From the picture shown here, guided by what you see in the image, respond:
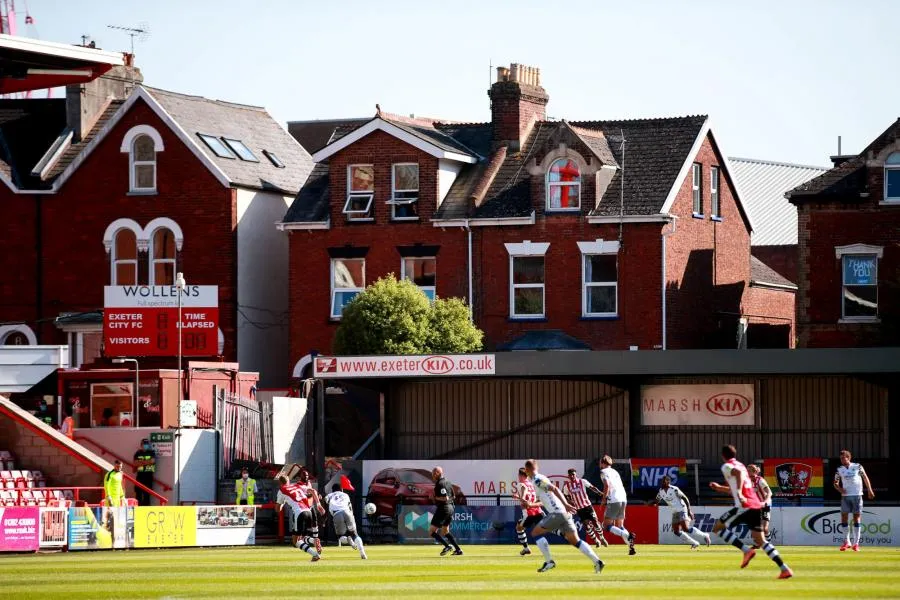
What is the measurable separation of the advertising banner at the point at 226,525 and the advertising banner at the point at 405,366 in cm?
656

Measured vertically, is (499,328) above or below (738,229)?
below

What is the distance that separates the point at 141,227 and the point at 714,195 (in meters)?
18.2

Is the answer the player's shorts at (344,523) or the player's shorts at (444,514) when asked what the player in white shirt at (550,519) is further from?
the player's shorts at (444,514)

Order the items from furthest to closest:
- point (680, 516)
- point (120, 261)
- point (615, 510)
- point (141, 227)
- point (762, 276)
A: point (762, 276) < point (120, 261) < point (141, 227) < point (680, 516) < point (615, 510)

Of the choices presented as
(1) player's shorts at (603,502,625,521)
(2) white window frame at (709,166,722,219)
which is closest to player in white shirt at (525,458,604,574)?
(1) player's shorts at (603,502,625,521)

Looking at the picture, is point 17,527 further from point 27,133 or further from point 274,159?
point 274,159

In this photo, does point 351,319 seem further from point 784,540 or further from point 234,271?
point 784,540

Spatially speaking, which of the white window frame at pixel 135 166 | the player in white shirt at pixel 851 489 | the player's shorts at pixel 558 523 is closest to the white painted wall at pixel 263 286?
the white window frame at pixel 135 166

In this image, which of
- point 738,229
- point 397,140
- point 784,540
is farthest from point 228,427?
point 738,229

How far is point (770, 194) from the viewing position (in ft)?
241

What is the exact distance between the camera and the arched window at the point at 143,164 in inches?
2128

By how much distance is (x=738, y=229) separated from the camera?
56.0m

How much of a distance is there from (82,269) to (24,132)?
5739mm

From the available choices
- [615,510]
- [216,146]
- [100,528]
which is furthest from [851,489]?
[216,146]
